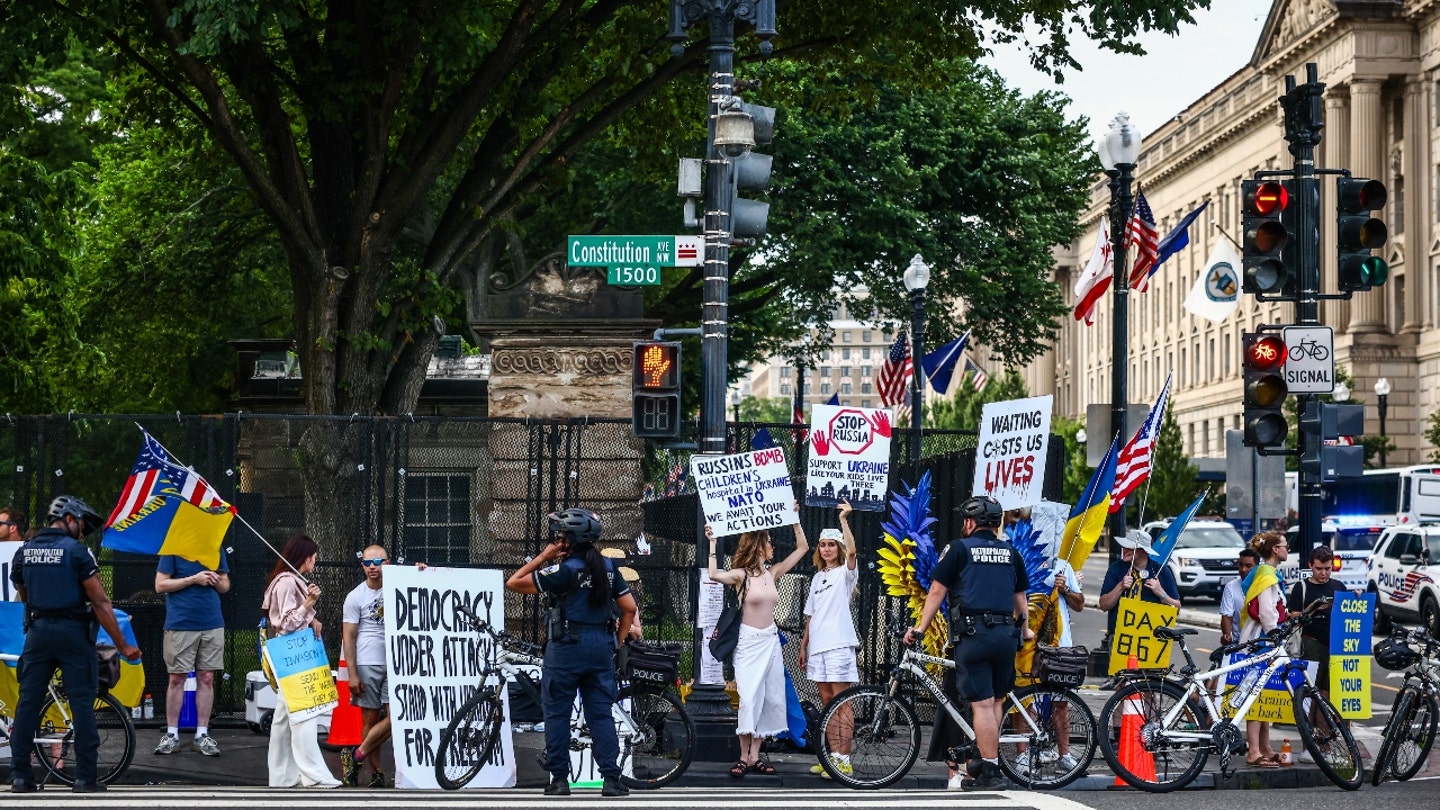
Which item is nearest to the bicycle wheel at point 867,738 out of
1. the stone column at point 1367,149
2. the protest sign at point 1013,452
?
the protest sign at point 1013,452

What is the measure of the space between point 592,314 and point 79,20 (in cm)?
555

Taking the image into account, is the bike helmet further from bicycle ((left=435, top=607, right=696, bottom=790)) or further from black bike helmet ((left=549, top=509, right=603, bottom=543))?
black bike helmet ((left=549, top=509, right=603, bottom=543))

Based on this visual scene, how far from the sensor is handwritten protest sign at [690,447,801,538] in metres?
13.9

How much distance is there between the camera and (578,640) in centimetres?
1190

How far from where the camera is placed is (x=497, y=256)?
39.0m

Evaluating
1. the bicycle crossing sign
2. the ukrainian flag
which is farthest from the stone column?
the ukrainian flag

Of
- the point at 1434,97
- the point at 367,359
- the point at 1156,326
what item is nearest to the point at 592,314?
the point at 367,359

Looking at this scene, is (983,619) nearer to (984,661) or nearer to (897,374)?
(984,661)

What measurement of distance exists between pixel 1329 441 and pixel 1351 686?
2.37m

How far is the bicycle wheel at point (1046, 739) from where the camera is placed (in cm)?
1299

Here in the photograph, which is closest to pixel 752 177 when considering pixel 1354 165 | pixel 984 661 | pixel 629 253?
pixel 629 253

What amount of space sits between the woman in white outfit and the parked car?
27.4 meters

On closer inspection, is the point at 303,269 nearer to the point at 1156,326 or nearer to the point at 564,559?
the point at 564,559

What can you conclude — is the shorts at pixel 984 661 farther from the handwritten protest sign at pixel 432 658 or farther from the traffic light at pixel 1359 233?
the traffic light at pixel 1359 233
